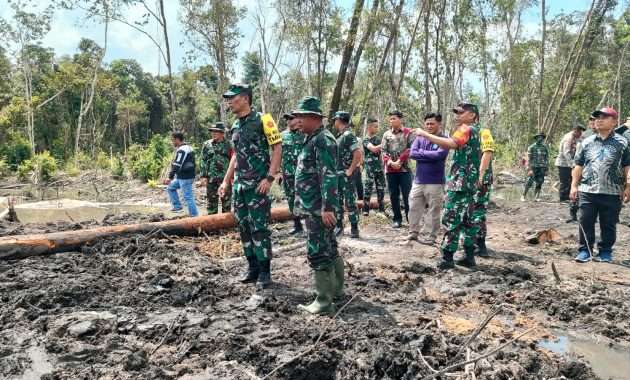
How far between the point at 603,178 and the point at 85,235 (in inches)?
259

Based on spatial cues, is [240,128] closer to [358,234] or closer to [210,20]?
[358,234]

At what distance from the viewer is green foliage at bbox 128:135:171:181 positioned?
2128 centimetres

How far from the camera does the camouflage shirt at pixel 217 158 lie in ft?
27.7

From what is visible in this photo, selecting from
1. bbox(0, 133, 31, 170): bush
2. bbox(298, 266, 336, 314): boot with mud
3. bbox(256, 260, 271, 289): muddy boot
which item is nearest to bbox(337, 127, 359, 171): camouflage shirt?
bbox(256, 260, 271, 289): muddy boot

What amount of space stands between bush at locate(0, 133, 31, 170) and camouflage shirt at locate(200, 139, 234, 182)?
2179 centimetres

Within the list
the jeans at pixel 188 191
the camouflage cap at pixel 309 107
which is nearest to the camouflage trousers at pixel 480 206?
the camouflage cap at pixel 309 107

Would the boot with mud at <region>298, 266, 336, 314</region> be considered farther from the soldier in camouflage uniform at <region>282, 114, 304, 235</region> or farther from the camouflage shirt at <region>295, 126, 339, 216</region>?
the soldier in camouflage uniform at <region>282, 114, 304, 235</region>

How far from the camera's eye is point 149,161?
21547mm

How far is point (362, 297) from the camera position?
4703 mm

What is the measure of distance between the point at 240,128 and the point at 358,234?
132 inches

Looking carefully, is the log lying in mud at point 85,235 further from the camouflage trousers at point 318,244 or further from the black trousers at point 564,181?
the black trousers at point 564,181

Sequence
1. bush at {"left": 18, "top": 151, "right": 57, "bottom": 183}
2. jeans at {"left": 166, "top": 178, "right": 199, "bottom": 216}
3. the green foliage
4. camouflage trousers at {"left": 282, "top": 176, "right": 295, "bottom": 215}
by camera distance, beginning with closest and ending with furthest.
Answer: camouflage trousers at {"left": 282, "top": 176, "right": 295, "bottom": 215}
jeans at {"left": 166, "top": 178, "right": 199, "bottom": 216}
bush at {"left": 18, "top": 151, "right": 57, "bottom": 183}
the green foliage

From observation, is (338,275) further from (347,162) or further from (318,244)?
(347,162)

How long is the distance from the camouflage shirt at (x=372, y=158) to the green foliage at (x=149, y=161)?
→ 14.2m
